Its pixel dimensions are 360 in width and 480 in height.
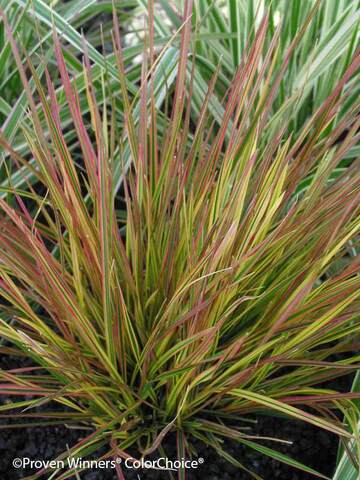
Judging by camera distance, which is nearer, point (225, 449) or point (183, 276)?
point (183, 276)

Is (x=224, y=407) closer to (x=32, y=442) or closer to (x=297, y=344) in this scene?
(x=297, y=344)

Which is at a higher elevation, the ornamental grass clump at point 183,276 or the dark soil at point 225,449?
the ornamental grass clump at point 183,276

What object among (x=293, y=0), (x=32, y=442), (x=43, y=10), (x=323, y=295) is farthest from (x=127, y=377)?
(x=293, y=0)

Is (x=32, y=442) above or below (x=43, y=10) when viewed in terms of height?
below

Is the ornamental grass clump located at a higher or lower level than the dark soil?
higher

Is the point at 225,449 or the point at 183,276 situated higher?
the point at 183,276

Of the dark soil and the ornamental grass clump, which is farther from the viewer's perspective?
the dark soil

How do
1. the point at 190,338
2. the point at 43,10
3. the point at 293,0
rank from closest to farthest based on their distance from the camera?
the point at 190,338 → the point at 43,10 → the point at 293,0

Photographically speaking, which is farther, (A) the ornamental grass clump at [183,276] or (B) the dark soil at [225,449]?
(B) the dark soil at [225,449]
